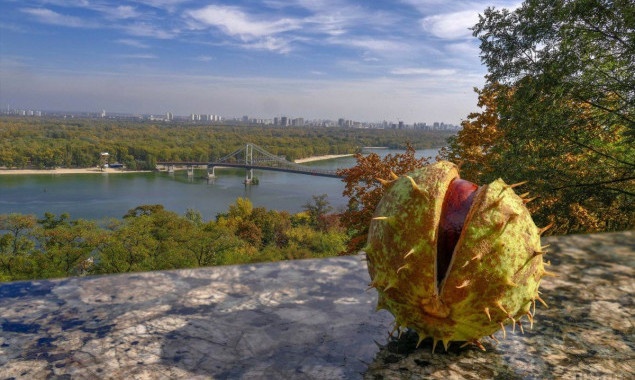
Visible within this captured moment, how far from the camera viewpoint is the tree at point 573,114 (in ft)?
31.7

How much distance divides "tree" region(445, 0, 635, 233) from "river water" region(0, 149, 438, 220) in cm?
4640

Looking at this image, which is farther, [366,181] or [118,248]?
[118,248]

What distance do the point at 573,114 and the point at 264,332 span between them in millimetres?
10319

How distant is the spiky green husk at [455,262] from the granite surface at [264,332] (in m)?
0.11

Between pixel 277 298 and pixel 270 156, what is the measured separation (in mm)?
101557

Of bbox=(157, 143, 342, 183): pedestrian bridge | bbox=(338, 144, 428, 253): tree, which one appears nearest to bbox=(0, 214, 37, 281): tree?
bbox=(338, 144, 428, 253): tree

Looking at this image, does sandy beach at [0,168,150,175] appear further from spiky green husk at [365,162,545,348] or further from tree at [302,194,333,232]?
spiky green husk at [365,162,545,348]

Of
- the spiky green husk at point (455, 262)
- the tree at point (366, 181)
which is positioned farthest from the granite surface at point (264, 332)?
the tree at point (366, 181)

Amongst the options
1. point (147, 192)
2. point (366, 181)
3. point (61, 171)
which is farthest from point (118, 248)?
point (61, 171)

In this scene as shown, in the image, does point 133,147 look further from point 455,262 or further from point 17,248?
point 455,262

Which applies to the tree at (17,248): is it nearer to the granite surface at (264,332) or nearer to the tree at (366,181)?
the tree at (366,181)

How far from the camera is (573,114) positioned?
9867mm

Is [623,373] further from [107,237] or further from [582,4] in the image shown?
[107,237]

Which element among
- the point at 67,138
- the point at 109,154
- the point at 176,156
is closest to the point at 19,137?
the point at 67,138
